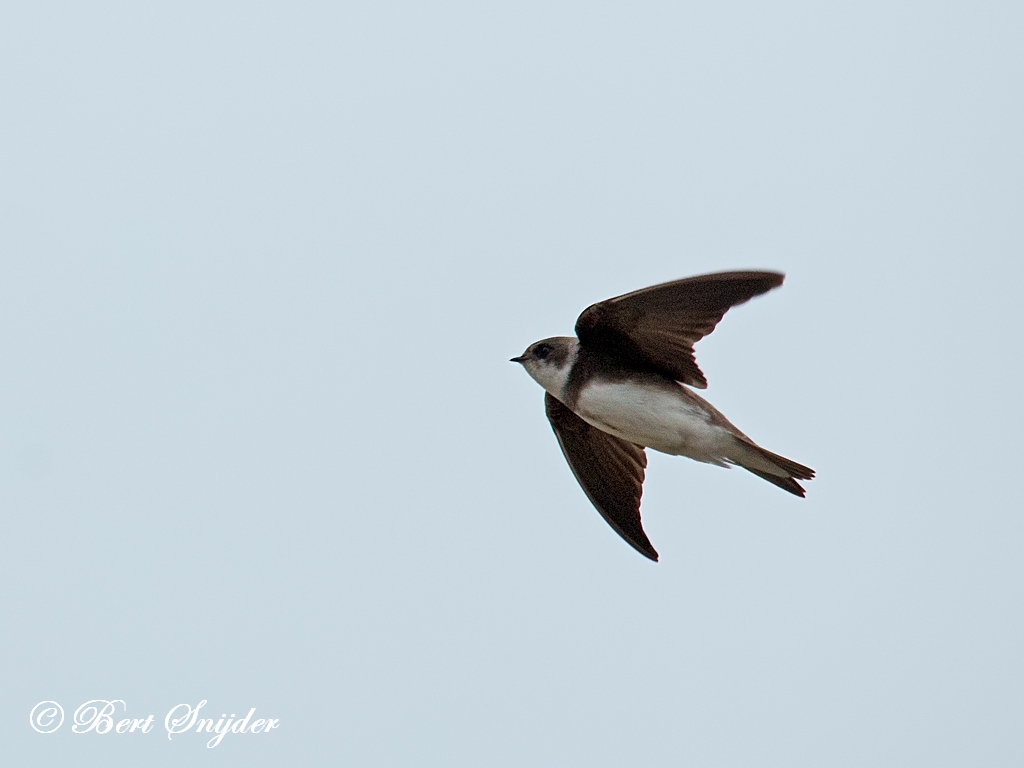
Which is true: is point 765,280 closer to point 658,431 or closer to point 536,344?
point 658,431

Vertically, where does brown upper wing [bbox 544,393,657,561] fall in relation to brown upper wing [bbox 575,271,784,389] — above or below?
below

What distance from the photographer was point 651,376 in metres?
8.33

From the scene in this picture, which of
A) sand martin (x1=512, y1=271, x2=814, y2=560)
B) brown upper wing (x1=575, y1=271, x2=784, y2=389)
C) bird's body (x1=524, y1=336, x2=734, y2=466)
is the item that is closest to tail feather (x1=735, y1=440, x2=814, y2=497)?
sand martin (x1=512, y1=271, x2=814, y2=560)

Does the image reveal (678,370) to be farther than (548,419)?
No

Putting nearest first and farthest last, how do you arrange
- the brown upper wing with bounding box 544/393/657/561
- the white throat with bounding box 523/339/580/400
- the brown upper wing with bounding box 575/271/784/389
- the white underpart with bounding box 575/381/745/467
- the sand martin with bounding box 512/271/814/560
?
1. the brown upper wing with bounding box 575/271/784/389
2. the sand martin with bounding box 512/271/814/560
3. the white underpart with bounding box 575/381/745/467
4. the white throat with bounding box 523/339/580/400
5. the brown upper wing with bounding box 544/393/657/561

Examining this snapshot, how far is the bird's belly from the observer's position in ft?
26.8

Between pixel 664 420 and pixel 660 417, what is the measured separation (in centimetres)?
3

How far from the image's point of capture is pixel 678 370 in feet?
27.1

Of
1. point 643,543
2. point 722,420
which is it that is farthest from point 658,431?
point 643,543

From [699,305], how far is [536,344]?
138cm

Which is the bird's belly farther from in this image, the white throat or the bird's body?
the white throat

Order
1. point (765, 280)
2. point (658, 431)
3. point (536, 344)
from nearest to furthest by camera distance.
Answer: point (765, 280) → point (658, 431) → point (536, 344)

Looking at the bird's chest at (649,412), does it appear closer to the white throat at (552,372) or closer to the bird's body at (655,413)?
the bird's body at (655,413)

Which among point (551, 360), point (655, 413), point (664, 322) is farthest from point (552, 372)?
point (664, 322)
